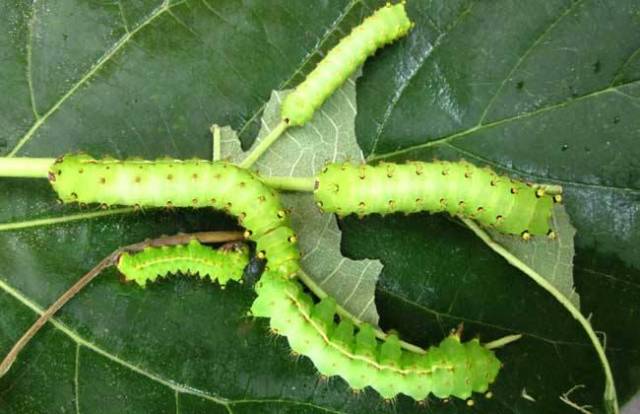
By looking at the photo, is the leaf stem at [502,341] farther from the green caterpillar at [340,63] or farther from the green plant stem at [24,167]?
the green plant stem at [24,167]

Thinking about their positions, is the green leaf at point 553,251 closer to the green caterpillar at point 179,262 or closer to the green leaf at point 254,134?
the green leaf at point 254,134

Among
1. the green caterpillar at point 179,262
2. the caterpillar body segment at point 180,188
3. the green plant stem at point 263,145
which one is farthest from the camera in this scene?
the green plant stem at point 263,145

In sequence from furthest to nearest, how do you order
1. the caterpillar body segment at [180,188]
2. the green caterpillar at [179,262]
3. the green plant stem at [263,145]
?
the green plant stem at [263,145] → the green caterpillar at [179,262] → the caterpillar body segment at [180,188]

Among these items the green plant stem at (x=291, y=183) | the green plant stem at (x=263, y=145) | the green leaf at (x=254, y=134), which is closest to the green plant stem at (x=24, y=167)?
the green leaf at (x=254, y=134)

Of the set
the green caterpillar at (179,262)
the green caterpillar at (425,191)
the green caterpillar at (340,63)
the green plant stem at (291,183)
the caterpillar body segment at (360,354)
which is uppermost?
the green caterpillar at (340,63)

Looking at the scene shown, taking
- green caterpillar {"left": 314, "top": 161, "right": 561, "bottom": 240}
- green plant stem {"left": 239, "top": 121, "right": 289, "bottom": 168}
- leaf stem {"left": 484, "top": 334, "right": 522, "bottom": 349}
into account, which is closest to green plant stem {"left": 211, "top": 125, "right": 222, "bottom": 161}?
green plant stem {"left": 239, "top": 121, "right": 289, "bottom": 168}

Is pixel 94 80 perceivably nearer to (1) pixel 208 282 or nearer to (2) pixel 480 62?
(1) pixel 208 282

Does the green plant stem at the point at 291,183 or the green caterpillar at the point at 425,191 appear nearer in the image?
the green caterpillar at the point at 425,191

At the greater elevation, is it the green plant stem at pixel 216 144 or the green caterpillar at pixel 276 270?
the green plant stem at pixel 216 144
